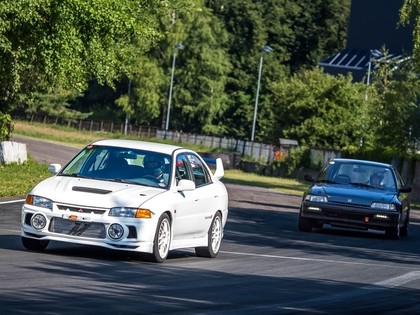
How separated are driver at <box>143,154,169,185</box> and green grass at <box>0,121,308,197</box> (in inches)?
439

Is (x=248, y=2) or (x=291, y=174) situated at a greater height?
(x=248, y=2)

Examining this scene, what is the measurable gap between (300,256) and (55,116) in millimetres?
87440

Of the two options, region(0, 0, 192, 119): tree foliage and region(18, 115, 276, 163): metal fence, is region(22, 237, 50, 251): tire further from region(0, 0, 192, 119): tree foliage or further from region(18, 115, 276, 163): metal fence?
region(18, 115, 276, 163): metal fence

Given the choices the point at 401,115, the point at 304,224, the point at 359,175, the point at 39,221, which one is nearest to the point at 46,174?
the point at 304,224

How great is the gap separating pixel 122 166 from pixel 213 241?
1.83 metres

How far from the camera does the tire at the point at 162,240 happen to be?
51.5 feet

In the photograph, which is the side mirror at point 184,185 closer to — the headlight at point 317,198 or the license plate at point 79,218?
the license plate at point 79,218

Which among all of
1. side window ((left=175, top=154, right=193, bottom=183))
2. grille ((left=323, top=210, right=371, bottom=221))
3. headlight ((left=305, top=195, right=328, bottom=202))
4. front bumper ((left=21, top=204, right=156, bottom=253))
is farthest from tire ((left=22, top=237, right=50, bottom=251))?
headlight ((left=305, top=195, right=328, bottom=202))

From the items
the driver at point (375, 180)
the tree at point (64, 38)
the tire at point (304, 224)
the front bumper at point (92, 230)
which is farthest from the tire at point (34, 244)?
the tree at point (64, 38)

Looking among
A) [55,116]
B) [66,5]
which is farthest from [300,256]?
[55,116]

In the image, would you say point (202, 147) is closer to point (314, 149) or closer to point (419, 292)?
point (314, 149)

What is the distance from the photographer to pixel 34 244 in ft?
52.2

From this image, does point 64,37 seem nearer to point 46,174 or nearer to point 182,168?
point 46,174

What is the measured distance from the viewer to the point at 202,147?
8731 cm
